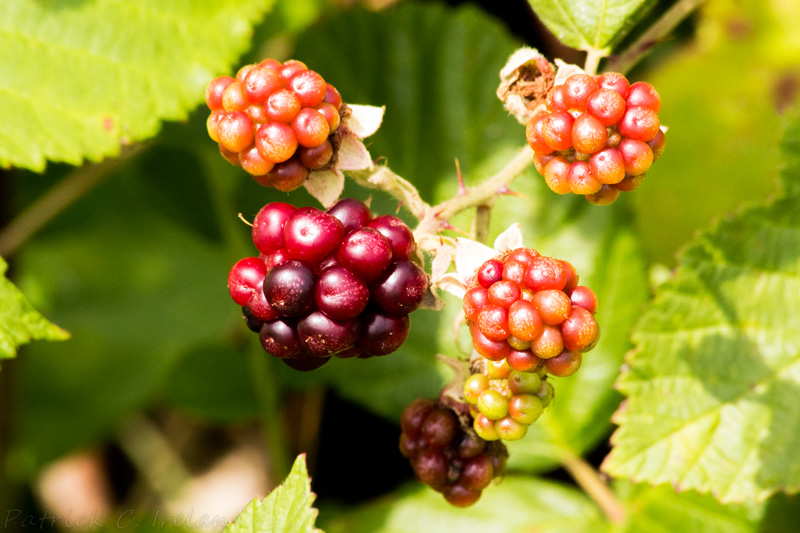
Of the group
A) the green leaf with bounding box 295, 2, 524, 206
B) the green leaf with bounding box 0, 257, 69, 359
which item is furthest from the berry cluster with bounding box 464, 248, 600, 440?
the green leaf with bounding box 295, 2, 524, 206

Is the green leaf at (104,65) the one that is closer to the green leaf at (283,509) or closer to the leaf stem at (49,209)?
the leaf stem at (49,209)

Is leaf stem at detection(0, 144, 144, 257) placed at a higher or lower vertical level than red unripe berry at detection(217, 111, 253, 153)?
lower

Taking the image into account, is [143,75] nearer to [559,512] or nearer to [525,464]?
[525,464]

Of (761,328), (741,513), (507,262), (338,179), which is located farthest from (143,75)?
(741,513)

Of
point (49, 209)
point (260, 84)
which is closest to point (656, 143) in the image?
point (260, 84)

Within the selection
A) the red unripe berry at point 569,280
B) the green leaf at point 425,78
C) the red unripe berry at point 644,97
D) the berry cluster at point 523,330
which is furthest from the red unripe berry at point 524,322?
the green leaf at point 425,78

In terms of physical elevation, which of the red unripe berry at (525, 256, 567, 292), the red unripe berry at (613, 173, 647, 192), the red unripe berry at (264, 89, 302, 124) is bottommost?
the red unripe berry at (525, 256, 567, 292)

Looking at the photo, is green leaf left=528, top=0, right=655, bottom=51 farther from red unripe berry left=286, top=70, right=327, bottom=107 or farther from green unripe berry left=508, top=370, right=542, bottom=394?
green unripe berry left=508, top=370, right=542, bottom=394
